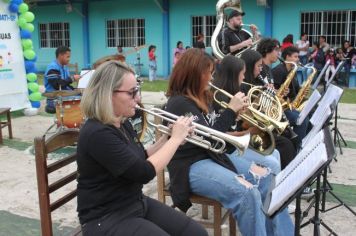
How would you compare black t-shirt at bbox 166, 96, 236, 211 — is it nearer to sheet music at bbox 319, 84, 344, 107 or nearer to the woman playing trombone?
the woman playing trombone

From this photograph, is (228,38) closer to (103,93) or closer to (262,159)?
(262,159)

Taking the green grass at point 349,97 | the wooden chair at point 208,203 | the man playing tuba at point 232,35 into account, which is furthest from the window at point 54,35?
the wooden chair at point 208,203

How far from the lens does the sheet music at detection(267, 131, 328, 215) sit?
195 centimetres

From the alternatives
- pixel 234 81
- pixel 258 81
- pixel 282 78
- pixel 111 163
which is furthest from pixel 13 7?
pixel 111 163

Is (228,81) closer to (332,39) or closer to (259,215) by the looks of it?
(259,215)

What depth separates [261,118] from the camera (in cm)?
371

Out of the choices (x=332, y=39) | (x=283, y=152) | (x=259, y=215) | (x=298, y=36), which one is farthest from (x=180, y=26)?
(x=259, y=215)

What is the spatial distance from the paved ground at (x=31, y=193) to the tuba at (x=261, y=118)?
0.80 metres

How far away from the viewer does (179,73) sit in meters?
3.22

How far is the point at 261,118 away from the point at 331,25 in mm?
12770

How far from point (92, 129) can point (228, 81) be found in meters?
1.77

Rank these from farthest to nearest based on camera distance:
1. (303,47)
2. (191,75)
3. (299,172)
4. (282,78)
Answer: (303,47), (282,78), (191,75), (299,172)

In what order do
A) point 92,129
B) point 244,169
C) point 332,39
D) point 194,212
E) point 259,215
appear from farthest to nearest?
point 332,39
point 194,212
point 244,169
point 259,215
point 92,129

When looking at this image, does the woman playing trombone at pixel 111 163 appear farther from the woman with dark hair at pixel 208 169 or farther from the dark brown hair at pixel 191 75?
the dark brown hair at pixel 191 75
